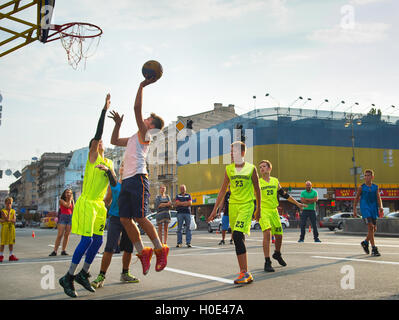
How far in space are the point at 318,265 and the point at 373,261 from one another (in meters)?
1.17

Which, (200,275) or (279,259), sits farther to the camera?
(279,259)

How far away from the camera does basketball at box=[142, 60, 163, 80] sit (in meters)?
5.42

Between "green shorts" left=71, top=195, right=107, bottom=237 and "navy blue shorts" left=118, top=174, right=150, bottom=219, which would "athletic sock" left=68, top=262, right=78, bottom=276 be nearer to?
"green shorts" left=71, top=195, right=107, bottom=237

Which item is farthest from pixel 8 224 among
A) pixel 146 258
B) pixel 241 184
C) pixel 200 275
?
pixel 241 184

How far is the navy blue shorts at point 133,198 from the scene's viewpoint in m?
5.38

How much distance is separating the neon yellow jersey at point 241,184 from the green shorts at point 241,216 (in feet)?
0.22

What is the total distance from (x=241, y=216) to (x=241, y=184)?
43 centimetres

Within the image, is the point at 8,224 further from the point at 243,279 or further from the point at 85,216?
the point at 243,279

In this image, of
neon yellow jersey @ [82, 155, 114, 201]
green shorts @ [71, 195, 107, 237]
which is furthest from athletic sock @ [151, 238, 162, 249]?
neon yellow jersey @ [82, 155, 114, 201]

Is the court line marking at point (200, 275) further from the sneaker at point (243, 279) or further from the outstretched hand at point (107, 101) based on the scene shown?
the outstretched hand at point (107, 101)

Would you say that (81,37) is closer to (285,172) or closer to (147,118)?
(147,118)

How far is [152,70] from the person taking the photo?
5.42m

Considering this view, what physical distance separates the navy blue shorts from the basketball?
3.79 feet
